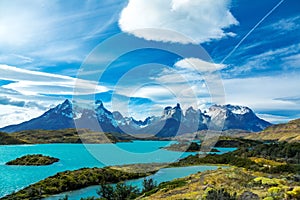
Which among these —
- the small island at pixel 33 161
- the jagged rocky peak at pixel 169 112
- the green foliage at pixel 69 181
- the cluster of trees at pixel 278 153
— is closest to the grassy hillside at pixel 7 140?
the small island at pixel 33 161

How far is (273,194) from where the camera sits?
1339 centimetres

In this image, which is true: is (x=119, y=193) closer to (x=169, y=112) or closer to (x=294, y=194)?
(x=294, y=194)

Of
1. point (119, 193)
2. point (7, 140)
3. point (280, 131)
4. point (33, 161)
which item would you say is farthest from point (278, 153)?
point (280, 131)

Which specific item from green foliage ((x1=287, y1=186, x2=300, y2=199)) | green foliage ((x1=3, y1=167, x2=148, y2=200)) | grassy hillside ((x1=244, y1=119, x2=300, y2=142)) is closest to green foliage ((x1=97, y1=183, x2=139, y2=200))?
green foliage ((x1=3, y1=167, x2=148, y2=200))

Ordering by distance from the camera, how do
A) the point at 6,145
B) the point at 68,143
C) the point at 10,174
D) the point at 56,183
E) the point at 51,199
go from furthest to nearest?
1. the point at 68,143
2. the point at 6,145
3. the point at 10,174
4. the point at 56,183
5. the point at 51,199

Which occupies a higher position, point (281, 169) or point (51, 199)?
point (281, 169)

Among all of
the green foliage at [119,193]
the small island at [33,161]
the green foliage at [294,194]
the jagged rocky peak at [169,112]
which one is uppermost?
the jagged rocky peak at [169,112]

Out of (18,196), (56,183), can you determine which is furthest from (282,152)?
(18,196)

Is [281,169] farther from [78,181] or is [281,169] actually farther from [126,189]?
[78,181]

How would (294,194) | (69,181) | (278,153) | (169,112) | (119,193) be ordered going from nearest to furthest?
(294,194)
(119,193)
(69,181)
(169,112)
(278,153)

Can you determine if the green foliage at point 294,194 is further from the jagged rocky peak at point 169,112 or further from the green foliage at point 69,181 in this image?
the green foliage at point 69,181

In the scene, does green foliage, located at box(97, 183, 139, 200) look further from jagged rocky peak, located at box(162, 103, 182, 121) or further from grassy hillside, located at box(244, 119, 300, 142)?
grassy hillside, located at box(244, 119, 300, 142)

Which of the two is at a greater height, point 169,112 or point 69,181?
point 169,112

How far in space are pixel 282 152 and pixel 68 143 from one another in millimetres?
122505
